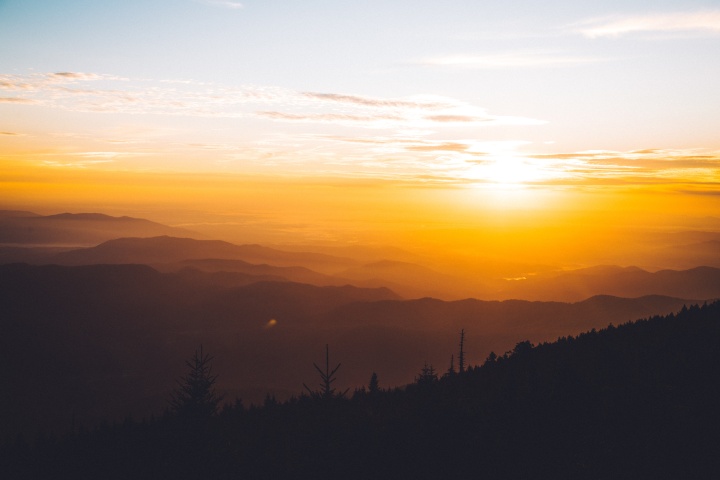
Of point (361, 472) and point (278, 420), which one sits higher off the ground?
point (361, 472)

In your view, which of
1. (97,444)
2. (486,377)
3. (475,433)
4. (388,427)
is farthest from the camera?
(97,444)

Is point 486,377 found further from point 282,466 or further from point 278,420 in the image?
point 282,466

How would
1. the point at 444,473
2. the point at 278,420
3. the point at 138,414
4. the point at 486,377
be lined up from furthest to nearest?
1. the point at 138,414
2. the point at 486,377
3. the point at 278,420
4. the point at 444,473

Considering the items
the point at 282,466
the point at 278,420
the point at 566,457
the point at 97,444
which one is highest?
the point at 566,457

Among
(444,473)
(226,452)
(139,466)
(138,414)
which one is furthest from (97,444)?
(138,414)

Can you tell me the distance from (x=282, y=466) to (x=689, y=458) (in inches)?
678

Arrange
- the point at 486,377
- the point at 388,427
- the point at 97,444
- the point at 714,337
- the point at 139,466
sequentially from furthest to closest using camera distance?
the point at 97,444, the point at 486,377, the point at 714,337, the point at 139,466, the point at 388,427

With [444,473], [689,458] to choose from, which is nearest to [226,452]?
[444,473]

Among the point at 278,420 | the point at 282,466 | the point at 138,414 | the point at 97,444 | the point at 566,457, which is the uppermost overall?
the point at 566,457

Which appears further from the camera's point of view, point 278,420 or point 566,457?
point 278,420

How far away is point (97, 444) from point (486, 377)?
36.9 meters

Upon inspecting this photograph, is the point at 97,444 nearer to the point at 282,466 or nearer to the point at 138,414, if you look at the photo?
the point at 282,466

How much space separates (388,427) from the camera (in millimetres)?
26484

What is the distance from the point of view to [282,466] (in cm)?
2509
